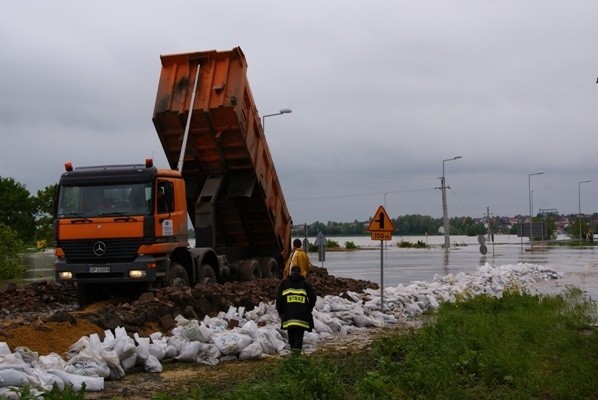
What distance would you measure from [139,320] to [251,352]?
1.96m

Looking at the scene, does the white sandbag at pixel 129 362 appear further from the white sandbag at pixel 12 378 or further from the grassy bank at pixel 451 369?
the white sandbag at pixel 12 378

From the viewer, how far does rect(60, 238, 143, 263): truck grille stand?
48.4 feet

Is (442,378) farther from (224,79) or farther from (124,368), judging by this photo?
(224,79)

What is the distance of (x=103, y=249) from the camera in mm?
14812

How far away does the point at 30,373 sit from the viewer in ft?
26.6

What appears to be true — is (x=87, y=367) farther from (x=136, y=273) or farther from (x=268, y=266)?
(x=268, y=266)

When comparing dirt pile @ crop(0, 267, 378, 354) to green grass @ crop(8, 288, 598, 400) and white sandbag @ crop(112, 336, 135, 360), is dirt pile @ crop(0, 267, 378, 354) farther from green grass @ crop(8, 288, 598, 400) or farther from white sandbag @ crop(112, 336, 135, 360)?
green grass @ crop(8, 288, 598, 400)

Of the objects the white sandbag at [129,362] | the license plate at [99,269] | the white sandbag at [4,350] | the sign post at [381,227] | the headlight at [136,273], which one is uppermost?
the sign post at [381,227]

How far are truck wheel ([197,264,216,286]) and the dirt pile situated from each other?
1.06m

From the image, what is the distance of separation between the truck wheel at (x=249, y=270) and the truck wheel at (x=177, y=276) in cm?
277

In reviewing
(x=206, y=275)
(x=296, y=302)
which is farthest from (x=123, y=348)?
(x=206, y=275)

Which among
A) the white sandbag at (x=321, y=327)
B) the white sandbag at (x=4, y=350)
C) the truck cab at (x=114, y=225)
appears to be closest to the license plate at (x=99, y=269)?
the truck cab at (x=114, y=225)

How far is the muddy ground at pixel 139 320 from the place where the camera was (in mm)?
9430

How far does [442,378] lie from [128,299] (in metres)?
9.24
